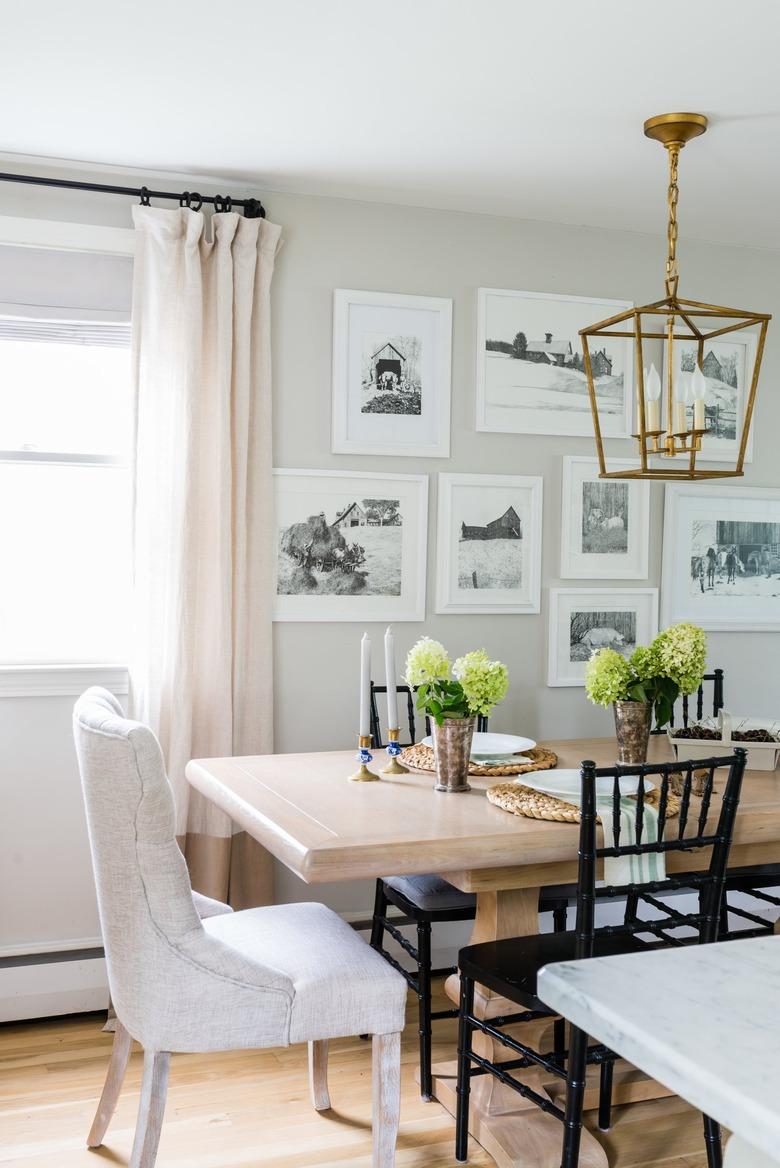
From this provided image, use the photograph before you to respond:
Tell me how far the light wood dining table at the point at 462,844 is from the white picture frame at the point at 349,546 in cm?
68

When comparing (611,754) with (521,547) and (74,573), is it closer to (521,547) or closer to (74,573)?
(521,547)

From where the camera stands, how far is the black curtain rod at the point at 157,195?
3143 millimetres

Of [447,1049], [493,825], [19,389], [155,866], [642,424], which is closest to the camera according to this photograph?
[155,866]

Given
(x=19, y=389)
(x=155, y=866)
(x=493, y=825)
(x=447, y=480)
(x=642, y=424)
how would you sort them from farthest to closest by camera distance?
(x=447, y=480) → (x=19, y=389) → (x=642, y=424) → (x=493, y=825) → (x=155, y=866)

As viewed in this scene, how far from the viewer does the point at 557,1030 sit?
280cm

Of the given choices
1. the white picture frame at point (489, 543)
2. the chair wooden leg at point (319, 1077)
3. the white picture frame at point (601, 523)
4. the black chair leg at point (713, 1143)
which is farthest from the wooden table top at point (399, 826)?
the white picture frame at point (601, 523)

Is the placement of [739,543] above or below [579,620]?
above

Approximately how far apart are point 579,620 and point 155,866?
2.12 meters

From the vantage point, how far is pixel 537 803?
2.36 metres

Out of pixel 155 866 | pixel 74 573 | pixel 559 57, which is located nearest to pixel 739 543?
pixel 559 57

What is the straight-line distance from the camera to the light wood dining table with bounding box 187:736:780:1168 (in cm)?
208

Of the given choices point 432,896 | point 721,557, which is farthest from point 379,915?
point 721,557

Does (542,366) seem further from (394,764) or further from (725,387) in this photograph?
(394,764)

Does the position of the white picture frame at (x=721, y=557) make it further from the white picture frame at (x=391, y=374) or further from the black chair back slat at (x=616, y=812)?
the black chair back slat at (x=616, y=812)
